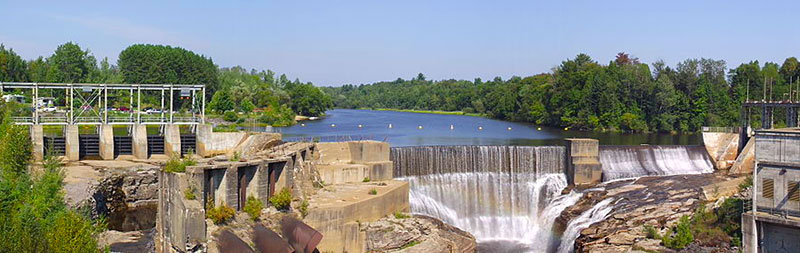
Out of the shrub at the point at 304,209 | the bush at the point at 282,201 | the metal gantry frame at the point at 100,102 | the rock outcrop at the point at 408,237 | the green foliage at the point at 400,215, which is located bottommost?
the rock outcrop at the point at 408,237

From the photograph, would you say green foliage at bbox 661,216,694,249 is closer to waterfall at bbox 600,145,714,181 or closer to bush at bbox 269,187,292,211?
waterfall at bbox 600,145,714,181

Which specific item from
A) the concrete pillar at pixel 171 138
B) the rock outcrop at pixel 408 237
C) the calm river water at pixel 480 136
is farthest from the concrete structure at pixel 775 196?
the calm river water at pixel 480 136

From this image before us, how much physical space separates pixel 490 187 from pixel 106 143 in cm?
2216

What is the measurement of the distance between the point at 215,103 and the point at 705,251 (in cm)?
7026

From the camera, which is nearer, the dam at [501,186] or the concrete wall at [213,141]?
the dam at [501,186]

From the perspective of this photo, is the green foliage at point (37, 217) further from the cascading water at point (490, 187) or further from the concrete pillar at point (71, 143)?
the cascading water at point (490, 187)

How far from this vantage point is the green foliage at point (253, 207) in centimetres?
2900

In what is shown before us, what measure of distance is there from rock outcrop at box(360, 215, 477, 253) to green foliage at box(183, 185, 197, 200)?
753 centimetres

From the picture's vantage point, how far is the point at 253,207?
29.1 m

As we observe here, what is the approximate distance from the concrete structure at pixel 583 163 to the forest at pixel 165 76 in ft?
157

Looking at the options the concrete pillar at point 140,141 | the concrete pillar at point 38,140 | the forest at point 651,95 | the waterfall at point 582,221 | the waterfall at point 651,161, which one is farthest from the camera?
the forest at point 651,95

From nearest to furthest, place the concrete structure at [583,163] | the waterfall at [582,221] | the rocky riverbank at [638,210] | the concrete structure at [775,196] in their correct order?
the concrete structure at [775,196] < the rocky riverbank at [638,210] < the waterfall at [582,221] < the concrete structure at [583,163]

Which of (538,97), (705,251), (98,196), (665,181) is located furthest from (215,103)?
(705,251)

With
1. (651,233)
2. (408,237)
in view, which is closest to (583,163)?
(651,233)
